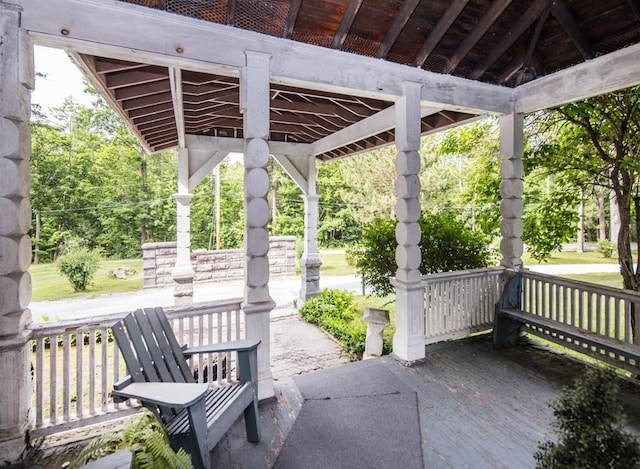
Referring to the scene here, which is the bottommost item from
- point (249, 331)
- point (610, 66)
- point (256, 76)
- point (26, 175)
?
point (249, 331)

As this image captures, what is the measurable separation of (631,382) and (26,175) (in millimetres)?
5220

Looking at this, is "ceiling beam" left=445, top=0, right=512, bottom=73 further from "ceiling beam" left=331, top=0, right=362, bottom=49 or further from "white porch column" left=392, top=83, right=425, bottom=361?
"ceiling beam" left=331, top=0, right=362, bottom=49

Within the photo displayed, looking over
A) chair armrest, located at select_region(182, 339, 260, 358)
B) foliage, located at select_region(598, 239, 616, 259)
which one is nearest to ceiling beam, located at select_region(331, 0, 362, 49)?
chair armrest, located at select_region(182, 339, 260, 358)

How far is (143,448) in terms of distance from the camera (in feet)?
4.60

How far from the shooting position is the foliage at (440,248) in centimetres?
469

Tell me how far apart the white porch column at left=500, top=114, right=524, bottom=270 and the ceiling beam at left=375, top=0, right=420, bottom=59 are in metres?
1.95

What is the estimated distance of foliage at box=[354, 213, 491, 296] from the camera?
185 inches

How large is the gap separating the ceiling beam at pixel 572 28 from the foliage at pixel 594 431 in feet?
11.0

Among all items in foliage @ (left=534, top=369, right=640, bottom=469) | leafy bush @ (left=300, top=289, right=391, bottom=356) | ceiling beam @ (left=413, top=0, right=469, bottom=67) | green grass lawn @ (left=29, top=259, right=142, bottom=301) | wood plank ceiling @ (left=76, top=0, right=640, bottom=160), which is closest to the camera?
foliage @ (left=534, top=369, right=640, bottom=469)

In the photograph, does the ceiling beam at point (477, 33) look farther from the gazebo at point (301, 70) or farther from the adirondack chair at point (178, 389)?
the adirondack chair at point (178, 389)

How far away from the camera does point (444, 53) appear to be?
347cm

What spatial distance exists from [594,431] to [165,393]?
187cm

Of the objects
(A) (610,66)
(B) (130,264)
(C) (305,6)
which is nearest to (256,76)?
(C) (305,6)

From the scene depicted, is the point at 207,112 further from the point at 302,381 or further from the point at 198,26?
the point at 302,381
